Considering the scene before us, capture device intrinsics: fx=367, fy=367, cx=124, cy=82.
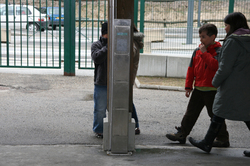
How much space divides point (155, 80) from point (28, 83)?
126 inches

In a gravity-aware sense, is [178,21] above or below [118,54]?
above

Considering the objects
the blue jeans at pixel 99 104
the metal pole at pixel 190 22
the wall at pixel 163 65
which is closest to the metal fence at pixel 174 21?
the metal pole at pixel 190 22

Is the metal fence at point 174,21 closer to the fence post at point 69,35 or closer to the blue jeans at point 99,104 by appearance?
the fence post at point 69,35

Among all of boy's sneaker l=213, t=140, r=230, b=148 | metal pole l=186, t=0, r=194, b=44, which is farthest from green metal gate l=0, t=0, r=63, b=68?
boy's sneaker l=213, t=140, r=230, b=148

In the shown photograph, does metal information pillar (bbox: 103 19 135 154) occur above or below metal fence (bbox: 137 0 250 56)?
below

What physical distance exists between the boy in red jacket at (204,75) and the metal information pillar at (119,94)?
0.92m

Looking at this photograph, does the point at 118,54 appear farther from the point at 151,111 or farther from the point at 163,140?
the point at 151,111

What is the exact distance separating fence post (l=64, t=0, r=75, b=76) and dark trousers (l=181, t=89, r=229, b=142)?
5.81 meters

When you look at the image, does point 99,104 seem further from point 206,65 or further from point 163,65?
point 163,65

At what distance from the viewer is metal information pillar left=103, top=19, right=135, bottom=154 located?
13.2 feet

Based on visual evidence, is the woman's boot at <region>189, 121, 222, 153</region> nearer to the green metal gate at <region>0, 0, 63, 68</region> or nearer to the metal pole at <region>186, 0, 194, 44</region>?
the metal pole at <region>186, 0, 194, 44</region>

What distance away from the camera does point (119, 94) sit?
4.12m

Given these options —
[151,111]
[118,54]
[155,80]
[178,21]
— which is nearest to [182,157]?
[118,54]

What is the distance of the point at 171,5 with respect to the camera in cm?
1008
